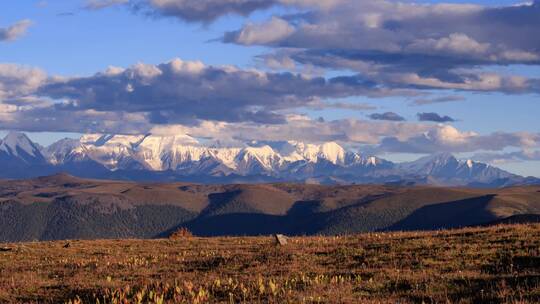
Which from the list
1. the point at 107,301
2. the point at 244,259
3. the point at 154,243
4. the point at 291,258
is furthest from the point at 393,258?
the point at 154,243

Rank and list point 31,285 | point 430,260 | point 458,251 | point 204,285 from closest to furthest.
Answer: point 204,285, point 31,285, point 430,260, point 458,251

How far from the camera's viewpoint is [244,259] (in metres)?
32.8

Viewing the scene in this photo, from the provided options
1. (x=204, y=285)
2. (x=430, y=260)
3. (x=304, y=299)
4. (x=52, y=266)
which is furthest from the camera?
(x=52, y=266)

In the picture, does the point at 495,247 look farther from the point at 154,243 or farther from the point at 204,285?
the point at 154,243

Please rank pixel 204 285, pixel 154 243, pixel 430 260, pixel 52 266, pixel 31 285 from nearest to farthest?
pixel 204 285 < pixel 31 285 < pixel 430 260 < pixel 52 266 < pixel 154 243

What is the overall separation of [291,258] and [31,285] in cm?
1124

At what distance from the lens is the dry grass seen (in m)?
21.5

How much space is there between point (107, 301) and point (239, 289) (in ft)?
13.5

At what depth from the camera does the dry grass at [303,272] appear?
846 inches

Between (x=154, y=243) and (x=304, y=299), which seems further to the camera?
(x=154, y=243)

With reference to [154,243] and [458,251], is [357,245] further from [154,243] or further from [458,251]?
[154,243]

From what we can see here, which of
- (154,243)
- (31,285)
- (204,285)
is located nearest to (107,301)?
(204,285)

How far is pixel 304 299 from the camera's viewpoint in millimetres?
20234

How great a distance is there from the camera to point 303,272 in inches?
1071
